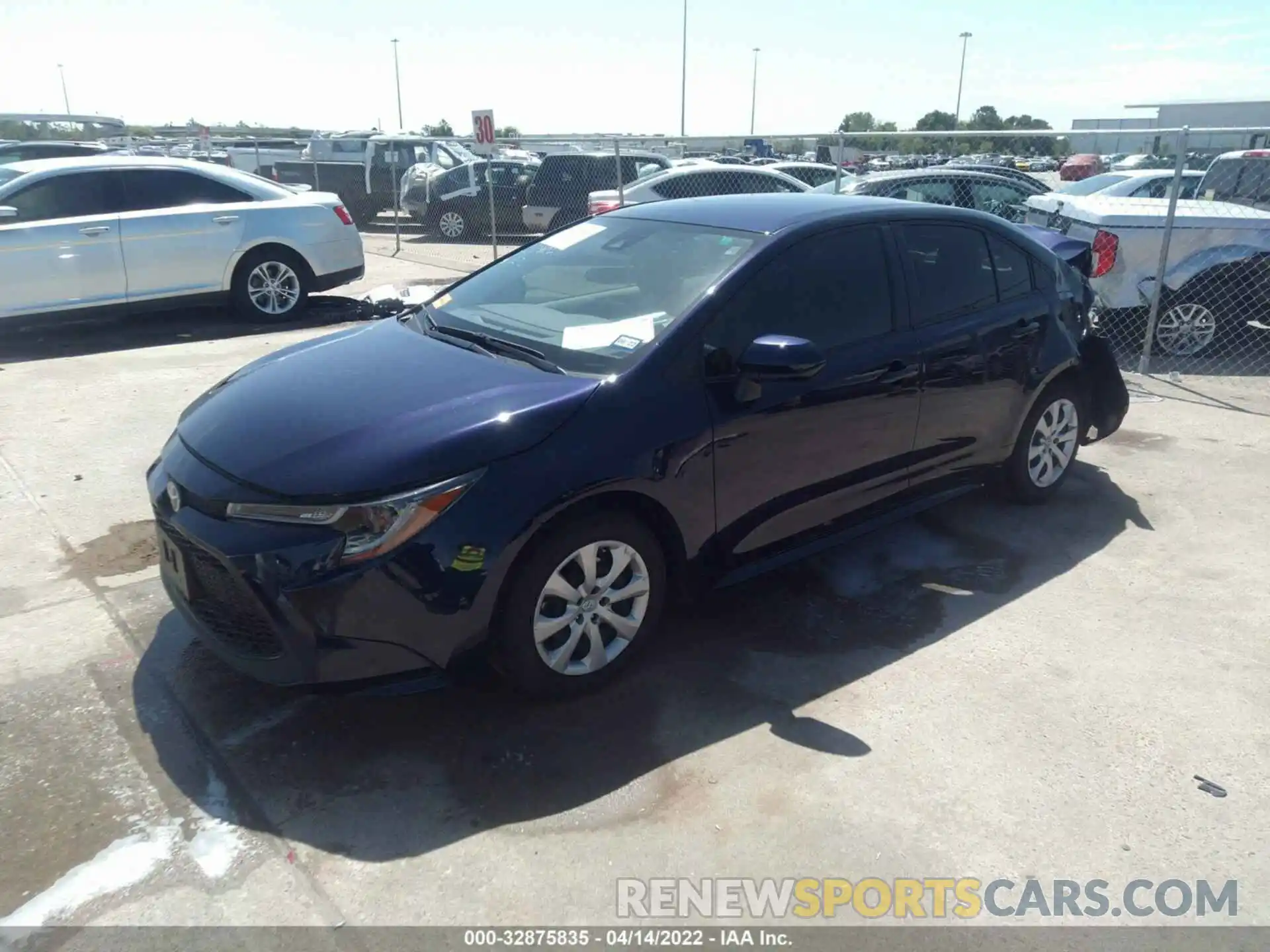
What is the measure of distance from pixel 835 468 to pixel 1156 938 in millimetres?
2006

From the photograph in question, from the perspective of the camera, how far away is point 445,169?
1870cm

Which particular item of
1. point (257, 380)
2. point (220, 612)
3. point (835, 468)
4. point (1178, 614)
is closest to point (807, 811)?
point (835, 468)

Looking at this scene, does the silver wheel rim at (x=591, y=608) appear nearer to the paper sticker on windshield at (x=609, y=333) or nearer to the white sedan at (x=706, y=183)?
the paper sticker on windshield at (x=609, y=333)

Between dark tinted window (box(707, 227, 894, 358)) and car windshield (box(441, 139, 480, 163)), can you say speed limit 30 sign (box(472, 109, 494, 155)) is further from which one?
dark tinted window (box(707, 227, 894, 358))

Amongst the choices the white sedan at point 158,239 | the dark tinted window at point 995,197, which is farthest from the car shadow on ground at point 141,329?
the dark tinted window at point 995,197

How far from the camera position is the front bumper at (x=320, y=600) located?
285 centimetres

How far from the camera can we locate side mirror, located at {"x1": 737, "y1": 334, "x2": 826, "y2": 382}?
3387 mm

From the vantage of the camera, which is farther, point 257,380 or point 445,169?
point 445,169

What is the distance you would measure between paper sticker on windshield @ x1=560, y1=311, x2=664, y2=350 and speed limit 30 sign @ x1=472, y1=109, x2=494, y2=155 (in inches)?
392

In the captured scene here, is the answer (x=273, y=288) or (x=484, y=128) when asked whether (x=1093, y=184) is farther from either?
(x=273, y=288)

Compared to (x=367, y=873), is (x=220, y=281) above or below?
above

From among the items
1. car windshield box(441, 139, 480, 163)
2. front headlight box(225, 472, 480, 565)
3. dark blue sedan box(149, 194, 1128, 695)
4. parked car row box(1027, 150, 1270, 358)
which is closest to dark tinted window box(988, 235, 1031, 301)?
dark blue sedan box(149, 194, 1128, 695)

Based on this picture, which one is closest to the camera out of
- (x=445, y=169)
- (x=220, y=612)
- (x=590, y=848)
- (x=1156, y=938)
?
(x=1156, y=938)

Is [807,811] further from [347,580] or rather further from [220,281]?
[220,281]
